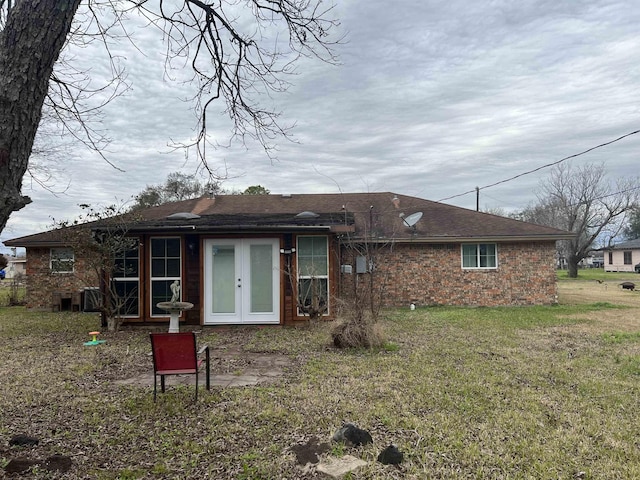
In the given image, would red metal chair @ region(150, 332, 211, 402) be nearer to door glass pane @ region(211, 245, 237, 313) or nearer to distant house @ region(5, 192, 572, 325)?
distant house @ region(5, 192, 572, 325)

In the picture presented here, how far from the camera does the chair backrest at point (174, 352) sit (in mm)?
5098

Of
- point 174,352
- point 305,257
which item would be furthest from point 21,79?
point 305,257

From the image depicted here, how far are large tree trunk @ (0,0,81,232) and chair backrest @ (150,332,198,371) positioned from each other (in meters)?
2.82

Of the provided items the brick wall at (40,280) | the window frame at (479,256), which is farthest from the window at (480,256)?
the brick wall at (40,280)

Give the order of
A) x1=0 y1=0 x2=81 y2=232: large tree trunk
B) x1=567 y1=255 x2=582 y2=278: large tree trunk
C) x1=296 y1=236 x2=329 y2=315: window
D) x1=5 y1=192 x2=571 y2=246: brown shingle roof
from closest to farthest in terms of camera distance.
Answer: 1. x1=0 y1=0 x2=81 y2=232: large tree trunk
2. x1=296 y1=236 x2=329 y2=315: window
3. x1=5 y1=192 x2=571 y2=246: brown shingle roof
4. x1=567 y1=255 x2=582 y2=278: large tree trunk

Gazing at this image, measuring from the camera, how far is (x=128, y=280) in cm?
1108

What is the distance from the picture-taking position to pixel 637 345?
27.4 feet

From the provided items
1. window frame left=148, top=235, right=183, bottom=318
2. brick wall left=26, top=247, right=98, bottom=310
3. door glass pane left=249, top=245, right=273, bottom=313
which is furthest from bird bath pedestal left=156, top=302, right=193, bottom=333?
brick wall left=26, top=247, right=98, bottom=310

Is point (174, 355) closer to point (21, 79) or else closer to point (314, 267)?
point (21, 79)

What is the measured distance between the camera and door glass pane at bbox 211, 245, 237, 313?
11.1 meters

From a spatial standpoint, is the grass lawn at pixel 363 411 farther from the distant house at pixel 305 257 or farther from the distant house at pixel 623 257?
the distant house at pixel 623 257

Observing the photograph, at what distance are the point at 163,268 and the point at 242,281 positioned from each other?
2.04 m

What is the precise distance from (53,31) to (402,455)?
13.1ft

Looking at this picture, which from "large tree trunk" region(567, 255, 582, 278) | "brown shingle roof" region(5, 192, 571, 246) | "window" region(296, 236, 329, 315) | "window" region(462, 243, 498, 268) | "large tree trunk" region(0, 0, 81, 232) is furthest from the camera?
→ "large tree trunk" region(567, 255, 582, 278)
